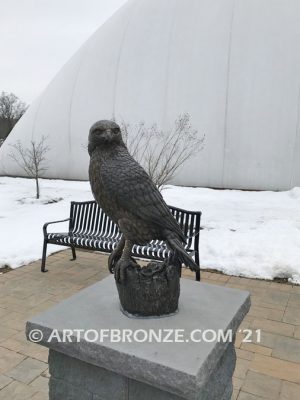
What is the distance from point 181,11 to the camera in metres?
13.0

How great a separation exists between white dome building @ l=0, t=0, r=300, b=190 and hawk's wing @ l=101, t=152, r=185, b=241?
9660 millimetres

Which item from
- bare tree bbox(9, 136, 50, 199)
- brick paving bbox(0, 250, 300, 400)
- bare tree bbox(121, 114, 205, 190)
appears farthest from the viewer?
bare tree bbox(9, 136, 50, 199)

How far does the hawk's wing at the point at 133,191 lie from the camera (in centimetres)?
229

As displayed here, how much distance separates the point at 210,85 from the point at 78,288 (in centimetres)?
909

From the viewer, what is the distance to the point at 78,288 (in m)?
4.76

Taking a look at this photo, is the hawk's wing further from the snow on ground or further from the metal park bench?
the snow on ground

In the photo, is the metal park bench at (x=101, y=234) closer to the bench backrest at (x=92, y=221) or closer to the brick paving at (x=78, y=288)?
the bench backrest at (x=92, y=221)

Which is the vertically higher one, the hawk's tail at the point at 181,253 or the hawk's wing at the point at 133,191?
the hawk's wing at the point at 133,191

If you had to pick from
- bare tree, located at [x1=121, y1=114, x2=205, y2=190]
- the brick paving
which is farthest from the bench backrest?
bare tree, located at [x1=121, y1=114, x2=205, y2=190]

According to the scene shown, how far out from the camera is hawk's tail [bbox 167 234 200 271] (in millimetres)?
2332

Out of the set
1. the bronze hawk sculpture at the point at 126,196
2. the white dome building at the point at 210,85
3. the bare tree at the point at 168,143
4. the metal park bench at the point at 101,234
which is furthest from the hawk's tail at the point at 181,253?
the white dome building at the point at 210,85

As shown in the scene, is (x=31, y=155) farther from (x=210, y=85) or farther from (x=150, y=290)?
(x=150, y=290)

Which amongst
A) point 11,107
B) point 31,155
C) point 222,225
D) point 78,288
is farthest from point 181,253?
point 11,107

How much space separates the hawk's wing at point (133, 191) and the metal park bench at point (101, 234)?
7.27 feet
